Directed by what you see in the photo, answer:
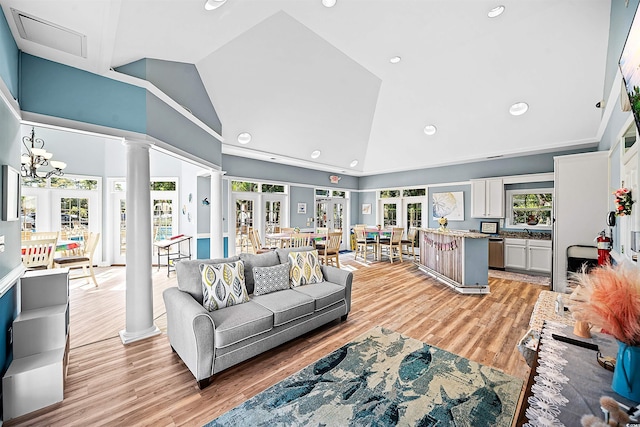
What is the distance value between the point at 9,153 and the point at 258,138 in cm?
393

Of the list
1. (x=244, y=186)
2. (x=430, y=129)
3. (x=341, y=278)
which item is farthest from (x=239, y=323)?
(x=430, y=129)

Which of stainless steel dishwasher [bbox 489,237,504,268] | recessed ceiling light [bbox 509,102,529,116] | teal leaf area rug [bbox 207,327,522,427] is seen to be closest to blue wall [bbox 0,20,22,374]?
teal leaf area rug [bbox 207,327,522,427]

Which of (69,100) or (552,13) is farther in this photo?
(552,13)

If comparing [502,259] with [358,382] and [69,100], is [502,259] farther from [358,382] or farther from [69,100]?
[69,100]

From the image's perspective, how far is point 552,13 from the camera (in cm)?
345

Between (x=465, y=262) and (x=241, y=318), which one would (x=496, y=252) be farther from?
(x=241, y=318)

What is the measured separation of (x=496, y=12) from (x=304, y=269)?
4214 millimetres

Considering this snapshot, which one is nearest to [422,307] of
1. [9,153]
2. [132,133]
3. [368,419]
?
[368,419]

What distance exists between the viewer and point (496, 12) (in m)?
3.44

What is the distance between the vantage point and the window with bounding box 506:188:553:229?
6.28 m

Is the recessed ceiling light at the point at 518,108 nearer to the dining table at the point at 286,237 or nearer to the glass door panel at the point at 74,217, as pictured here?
the dining table at the point at 286,237

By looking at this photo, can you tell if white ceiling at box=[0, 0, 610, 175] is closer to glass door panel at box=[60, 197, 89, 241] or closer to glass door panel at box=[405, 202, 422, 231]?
glass door panel at box=[405, 202, 422, 231]

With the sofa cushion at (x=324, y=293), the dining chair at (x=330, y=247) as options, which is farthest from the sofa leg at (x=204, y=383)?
the dining chair at (x=330, y=247)

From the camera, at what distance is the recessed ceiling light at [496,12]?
11.1 feet
